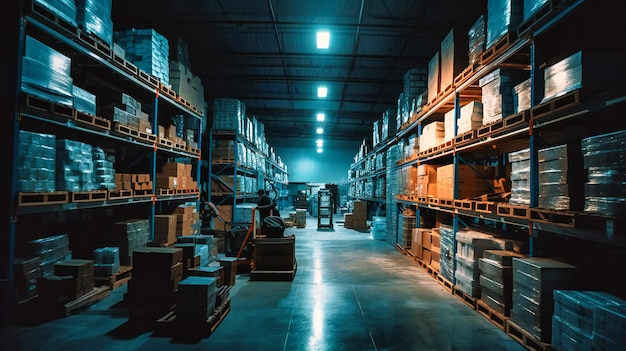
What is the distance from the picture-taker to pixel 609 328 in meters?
2.54

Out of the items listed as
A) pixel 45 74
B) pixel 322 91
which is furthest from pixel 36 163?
pixel 322 91

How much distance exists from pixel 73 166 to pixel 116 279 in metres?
2.15

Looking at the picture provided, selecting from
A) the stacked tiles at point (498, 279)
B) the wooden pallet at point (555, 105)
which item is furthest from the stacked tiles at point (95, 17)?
the stacked tiles at point (498, 279)

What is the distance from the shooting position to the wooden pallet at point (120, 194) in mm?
5465

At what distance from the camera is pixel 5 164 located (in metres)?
3.67

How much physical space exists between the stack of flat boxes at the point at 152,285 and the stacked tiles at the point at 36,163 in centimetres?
149

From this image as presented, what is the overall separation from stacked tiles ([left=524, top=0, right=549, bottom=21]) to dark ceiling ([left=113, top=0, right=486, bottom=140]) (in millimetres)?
5257

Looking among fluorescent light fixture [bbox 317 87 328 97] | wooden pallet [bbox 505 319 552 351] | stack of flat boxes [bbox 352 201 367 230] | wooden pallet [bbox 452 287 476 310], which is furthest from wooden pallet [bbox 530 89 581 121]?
fluorescent light fixture [bbox 317 87 328 97]

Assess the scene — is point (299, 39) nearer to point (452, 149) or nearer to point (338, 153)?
point (452, 149)

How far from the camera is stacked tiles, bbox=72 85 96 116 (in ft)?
15.5

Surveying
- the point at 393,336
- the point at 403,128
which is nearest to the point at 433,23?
the point at 403,128

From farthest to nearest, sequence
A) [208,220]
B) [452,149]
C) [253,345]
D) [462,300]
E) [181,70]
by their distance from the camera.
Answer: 1. [208,220]
2. [181,70]
3. [452,149]
4. [462,300]
5. [253,345]

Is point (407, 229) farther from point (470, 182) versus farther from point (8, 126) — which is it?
point (8, 126)

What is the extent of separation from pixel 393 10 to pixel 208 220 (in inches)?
381
